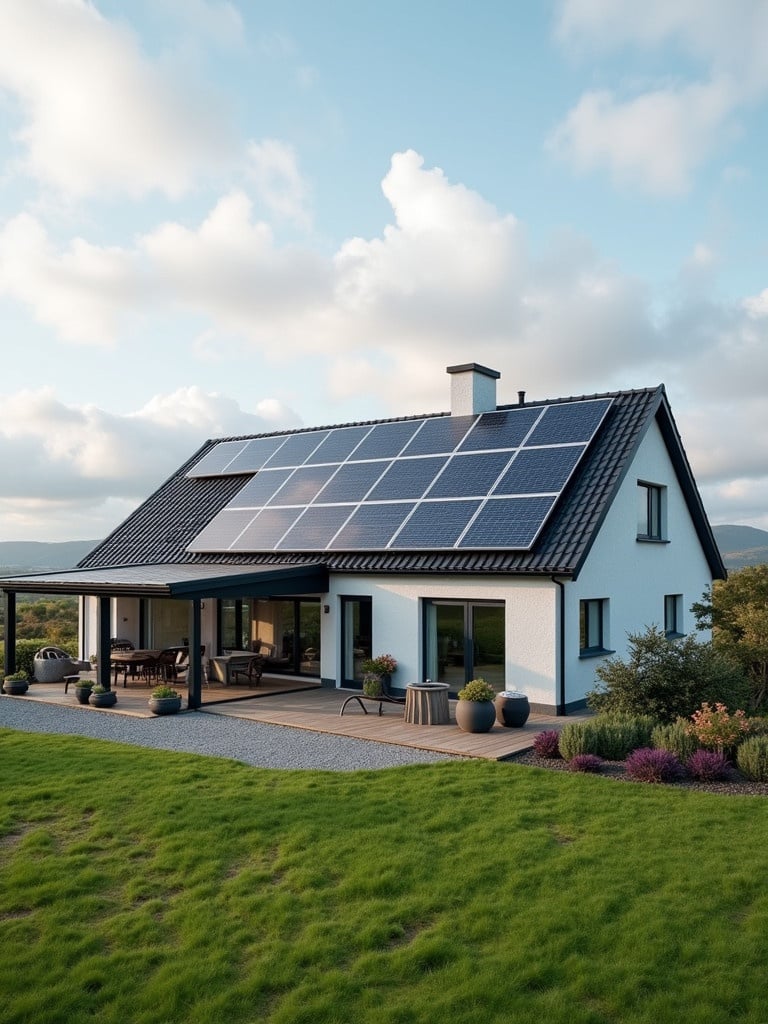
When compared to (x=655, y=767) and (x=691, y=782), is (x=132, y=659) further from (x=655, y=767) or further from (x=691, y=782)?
(x=691, y=782)

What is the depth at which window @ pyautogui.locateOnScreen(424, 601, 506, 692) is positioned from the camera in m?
15.8

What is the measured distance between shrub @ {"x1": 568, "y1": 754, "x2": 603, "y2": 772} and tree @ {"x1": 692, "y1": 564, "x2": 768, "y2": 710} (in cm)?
831

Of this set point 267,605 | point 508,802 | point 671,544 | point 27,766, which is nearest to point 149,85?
point 27,766

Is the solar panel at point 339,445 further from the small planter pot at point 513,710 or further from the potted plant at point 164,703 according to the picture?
the small planter pot at point 513,710

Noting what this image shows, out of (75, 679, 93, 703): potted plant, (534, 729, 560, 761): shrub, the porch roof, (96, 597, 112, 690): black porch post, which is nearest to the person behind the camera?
(534, 729, 560, 761): shrub

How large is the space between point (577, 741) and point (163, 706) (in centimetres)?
839

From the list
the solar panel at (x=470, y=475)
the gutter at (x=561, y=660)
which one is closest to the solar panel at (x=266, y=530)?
the solar panel at (x=470, y=475)

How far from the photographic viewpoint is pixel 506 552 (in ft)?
50.9

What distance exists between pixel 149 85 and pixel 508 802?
34.9 ft

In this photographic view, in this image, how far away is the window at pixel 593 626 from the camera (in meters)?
16.2

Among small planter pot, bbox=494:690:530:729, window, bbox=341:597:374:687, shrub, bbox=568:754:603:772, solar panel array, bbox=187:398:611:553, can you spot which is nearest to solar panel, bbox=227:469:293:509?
solar panel array, bbox=187:398:611:553

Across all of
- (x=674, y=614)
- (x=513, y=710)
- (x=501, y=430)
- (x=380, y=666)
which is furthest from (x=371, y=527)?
(x=674, y=614)

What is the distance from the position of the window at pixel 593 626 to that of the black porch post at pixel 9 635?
13917 mm

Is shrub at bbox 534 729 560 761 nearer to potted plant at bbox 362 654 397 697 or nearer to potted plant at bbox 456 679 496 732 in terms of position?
potted plant at bbox 456 679 496 732
